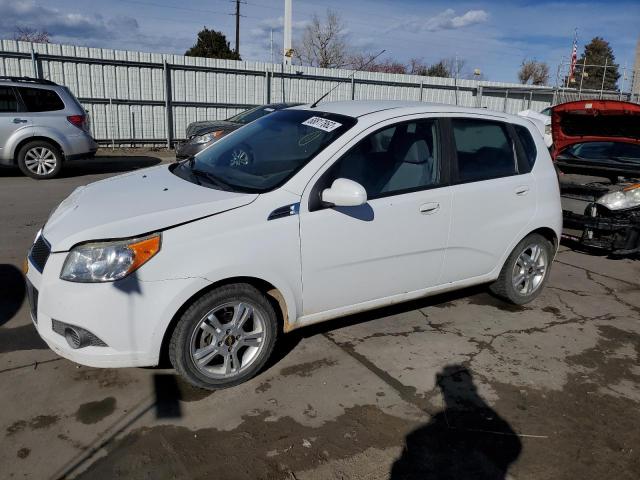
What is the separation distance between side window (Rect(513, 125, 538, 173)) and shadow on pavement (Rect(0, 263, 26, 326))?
4.39 metres

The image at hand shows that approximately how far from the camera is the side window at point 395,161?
3.66m

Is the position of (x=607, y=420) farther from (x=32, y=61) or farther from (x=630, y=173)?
(x=32, y=61)

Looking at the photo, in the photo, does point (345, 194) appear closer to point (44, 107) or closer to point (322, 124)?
point (322, 124)

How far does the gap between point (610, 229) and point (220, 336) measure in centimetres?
476

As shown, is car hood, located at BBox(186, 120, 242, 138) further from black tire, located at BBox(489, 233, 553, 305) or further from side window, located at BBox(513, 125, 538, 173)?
black tire, located at BBox(489, 233, 553, 305)

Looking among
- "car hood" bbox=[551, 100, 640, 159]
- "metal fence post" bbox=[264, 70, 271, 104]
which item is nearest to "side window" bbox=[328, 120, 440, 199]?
"car hood" bbox=[551, 100, 640, 159]

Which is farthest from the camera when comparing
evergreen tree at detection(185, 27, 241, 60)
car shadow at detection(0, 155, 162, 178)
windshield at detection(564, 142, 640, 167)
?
evergreen tree at detection(185, 27, 241, 60)

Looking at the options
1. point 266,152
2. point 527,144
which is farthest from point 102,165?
point 527,144

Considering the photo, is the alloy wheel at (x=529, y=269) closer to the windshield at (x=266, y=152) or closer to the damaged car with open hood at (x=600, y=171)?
the damaged car with open hood at (x=600, y=171)

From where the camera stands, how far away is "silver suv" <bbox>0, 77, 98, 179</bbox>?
33.0 feet

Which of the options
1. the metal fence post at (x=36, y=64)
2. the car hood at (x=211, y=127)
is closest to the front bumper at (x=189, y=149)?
the car hood at (x=211, y=127)

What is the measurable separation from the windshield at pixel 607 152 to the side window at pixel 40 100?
9025mm

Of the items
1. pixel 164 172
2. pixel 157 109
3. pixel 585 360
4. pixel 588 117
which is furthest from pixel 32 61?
pixel 585 360

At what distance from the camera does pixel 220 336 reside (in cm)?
325
